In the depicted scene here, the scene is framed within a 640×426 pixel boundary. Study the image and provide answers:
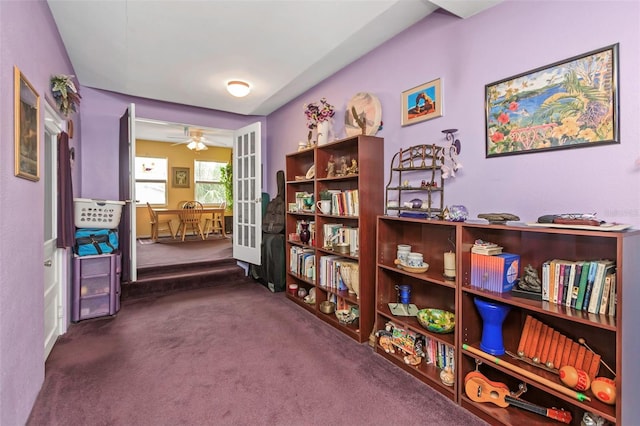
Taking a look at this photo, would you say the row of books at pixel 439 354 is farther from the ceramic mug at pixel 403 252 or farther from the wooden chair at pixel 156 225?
the wooden chair at pixel 156 225

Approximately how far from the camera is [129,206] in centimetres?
353

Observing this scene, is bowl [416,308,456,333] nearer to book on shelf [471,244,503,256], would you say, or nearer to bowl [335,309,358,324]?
book on shelf [471,244,503,256]

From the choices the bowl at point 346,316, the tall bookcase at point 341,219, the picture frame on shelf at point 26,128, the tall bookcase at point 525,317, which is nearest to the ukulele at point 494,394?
the tall bookcase at point 525,317

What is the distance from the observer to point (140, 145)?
6.95m

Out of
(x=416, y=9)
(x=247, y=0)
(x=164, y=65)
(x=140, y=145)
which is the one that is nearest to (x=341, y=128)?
(x=416, y=9)

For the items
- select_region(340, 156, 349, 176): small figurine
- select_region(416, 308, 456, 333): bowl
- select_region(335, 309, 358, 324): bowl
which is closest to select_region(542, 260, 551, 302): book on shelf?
select_region(416, 308, 456, 333): bowl

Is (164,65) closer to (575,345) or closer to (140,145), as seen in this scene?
(575,345)

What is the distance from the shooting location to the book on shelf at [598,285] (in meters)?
1.31

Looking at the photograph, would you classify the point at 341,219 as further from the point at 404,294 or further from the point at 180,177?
the point at 180,177

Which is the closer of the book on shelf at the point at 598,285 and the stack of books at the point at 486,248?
the book on shelf at the point at 598,285

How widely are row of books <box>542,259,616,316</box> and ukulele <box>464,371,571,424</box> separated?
559 mm

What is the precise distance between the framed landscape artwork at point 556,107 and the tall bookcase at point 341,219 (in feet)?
2.99

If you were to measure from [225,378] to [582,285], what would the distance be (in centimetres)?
207

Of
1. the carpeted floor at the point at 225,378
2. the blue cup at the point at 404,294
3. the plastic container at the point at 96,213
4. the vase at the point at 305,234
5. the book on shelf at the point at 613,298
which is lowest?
the carpeted floor at the point at 225,378
